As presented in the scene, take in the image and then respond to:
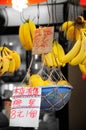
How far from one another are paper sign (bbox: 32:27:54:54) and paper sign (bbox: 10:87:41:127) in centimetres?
24

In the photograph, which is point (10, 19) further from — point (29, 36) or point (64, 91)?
point (64, 91)

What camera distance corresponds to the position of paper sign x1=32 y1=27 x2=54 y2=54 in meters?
1.79

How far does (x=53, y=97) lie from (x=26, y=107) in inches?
5.5

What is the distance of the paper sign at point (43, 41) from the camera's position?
1789mm

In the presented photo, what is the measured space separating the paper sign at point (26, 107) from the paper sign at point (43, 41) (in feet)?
0.78

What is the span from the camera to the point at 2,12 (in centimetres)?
359

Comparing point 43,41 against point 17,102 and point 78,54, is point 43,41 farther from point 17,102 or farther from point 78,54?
point 17,102

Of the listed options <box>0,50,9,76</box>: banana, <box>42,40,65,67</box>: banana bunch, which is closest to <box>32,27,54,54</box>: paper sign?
<box>42,40,65,67</box>: banana bunch

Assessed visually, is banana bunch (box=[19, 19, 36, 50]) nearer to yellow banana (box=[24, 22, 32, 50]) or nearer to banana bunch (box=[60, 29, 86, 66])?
yellow banana (box=[24, 22, 32, 50])

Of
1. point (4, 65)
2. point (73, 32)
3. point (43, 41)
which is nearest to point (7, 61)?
point (4, 65)

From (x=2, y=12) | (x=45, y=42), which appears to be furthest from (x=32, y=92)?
(x=2, y=12)

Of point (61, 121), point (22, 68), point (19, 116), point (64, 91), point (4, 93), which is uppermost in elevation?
point (64, 91)

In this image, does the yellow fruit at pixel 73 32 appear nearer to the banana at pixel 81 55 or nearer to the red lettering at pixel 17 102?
the banana at pixel 81 55

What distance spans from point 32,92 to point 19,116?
0.13 m
